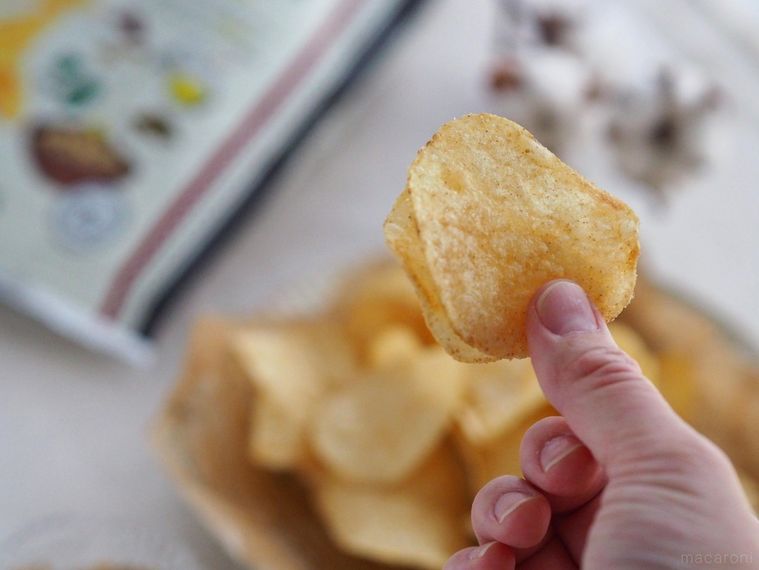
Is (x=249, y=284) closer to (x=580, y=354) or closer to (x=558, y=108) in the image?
(x=558, y=108)

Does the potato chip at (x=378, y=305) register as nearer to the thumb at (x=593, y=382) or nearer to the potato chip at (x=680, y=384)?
the potato chip at (x=680, y=384)

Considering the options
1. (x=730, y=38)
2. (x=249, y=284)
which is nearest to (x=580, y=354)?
(x=249, y=284)

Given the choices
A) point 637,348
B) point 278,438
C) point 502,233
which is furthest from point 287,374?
point 502,233

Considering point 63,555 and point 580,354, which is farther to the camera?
point 63,555

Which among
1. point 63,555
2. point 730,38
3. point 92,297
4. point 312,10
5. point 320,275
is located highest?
point 730,38

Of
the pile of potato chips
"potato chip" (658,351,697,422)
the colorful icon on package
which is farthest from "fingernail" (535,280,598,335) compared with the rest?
the colorful icon on package

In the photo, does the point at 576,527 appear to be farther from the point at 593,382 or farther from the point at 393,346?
the point at 393,346
